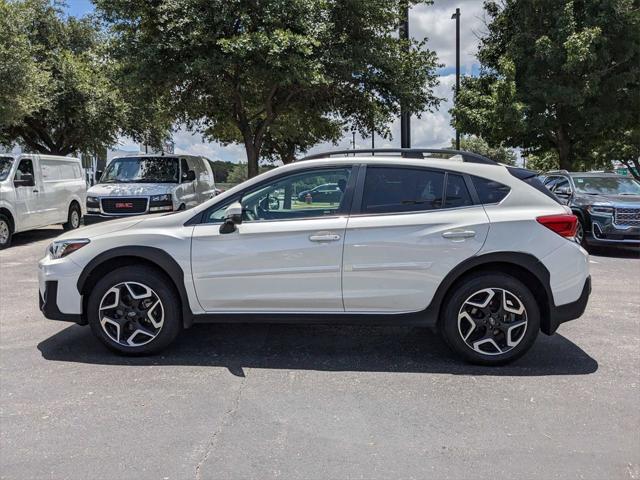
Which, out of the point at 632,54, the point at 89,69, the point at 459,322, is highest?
the point at 89,69

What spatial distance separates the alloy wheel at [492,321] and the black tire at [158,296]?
2290mm

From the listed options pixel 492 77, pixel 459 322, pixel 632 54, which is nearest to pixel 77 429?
pixel 459 322

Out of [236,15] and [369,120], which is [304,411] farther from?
[369,120]

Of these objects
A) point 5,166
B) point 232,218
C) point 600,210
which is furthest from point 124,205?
point 600,210

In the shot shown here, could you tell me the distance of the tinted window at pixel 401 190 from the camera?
427 cm

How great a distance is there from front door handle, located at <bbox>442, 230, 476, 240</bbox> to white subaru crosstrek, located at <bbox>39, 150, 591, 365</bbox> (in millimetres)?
14

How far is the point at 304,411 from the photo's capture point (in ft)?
11.5

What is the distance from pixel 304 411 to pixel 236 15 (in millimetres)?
10854

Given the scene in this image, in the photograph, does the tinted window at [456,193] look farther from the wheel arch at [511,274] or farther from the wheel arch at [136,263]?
the wheel arch at [136,263]

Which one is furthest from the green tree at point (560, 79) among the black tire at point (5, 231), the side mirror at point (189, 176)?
the black tire at point (5, 231)

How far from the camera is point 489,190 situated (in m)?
4.29

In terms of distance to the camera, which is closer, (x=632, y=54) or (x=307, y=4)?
(x=307, y=4)

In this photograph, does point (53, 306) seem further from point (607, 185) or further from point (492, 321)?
point (607, 185)

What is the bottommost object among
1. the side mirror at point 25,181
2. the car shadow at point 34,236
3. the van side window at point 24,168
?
the car shadow at point 34,236
